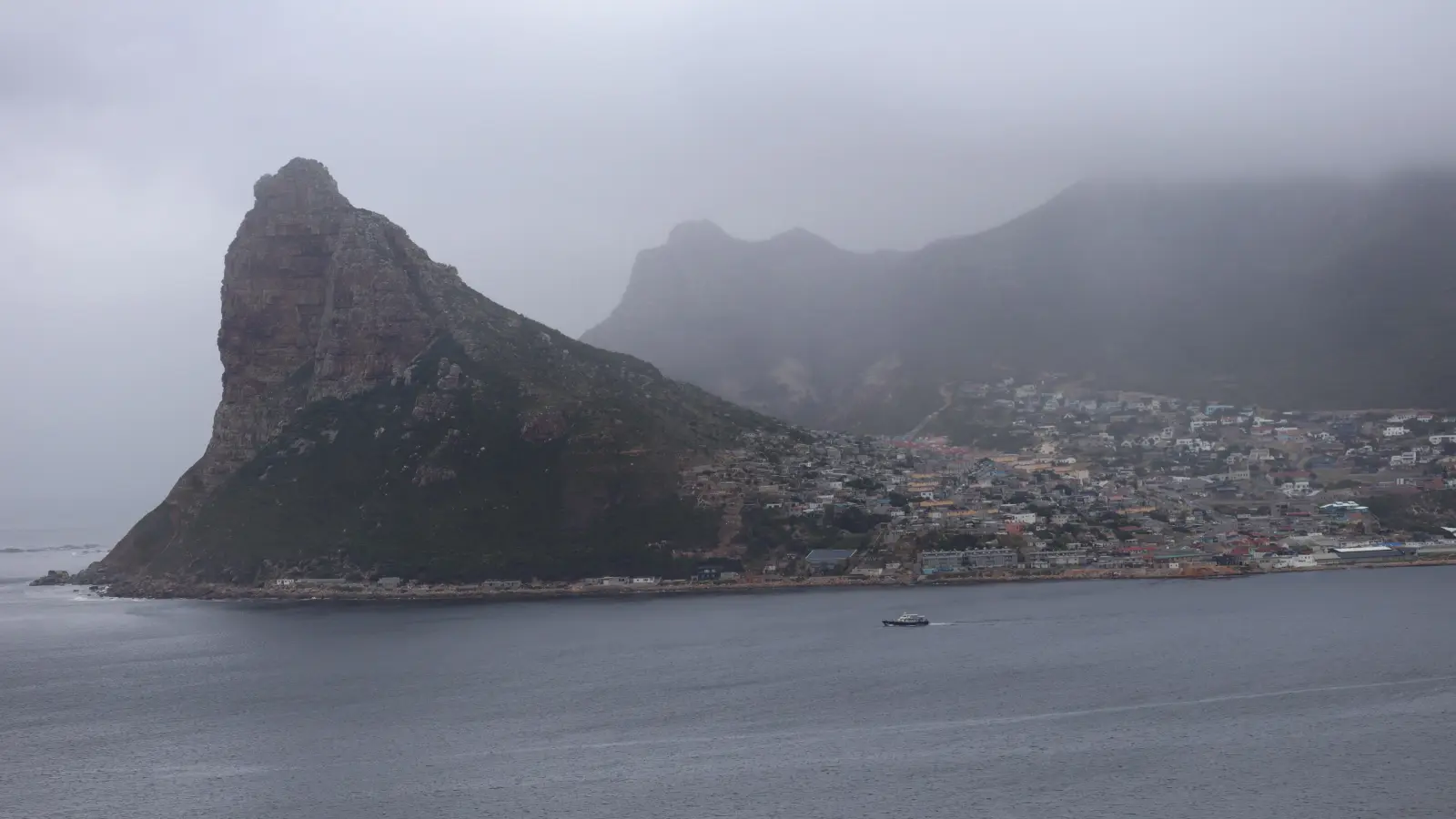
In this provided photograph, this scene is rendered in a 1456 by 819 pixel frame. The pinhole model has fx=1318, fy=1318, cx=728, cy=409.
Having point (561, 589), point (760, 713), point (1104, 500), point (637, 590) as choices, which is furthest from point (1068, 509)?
point (760, 713)

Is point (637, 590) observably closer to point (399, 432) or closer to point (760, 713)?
point (399, 432)

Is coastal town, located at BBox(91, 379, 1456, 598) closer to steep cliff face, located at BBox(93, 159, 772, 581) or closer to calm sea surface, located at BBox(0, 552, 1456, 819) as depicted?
steep cliff face, located at BBox(93, 159, 772, 581)

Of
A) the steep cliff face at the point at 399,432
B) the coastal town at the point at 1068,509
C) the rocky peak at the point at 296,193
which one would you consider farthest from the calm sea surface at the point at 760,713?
the rocky peak at the point at 296,193

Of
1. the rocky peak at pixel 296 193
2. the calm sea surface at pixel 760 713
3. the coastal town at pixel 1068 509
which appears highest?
the rocky peak at pixel 296 193

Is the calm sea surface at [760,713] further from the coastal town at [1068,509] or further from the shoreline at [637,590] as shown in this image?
Result: the coastal town at [1068,509]

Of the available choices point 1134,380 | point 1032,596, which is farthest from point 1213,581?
point 1134,380
